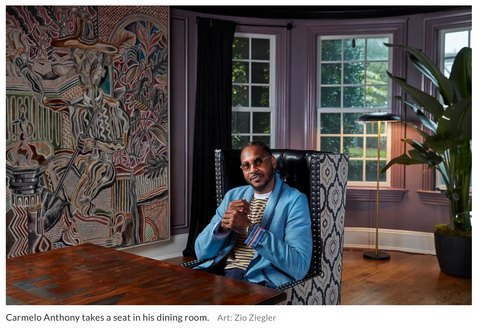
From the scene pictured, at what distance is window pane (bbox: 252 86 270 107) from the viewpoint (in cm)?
524

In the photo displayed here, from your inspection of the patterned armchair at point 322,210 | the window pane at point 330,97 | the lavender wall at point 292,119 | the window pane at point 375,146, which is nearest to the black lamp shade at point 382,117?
the lavender wall at point 292,119

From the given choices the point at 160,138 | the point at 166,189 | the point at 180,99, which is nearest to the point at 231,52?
the point at 180,99

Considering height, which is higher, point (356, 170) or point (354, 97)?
point (354, 97)

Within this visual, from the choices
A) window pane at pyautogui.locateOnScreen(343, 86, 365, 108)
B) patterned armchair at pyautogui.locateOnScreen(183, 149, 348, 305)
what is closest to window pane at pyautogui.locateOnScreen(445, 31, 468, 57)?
window pane at pyautogui.locateOnScreen(343, 86, 365, 108)

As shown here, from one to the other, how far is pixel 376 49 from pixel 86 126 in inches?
128

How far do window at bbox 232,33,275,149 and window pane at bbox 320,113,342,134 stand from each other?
584 millimetres

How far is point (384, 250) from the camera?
16.6 ft

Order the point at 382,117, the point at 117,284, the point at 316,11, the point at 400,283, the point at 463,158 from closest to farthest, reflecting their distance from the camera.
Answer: the point at 117,284, the point at 400,283, the point at 463,158, the point at 382,117, the point at 316,11

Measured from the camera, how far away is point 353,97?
526cm

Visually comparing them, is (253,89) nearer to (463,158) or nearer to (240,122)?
(240,122)

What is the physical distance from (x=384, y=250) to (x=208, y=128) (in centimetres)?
233

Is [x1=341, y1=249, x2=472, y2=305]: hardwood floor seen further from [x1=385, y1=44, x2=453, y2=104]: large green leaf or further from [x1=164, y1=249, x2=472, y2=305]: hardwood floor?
[x1=385, y1=44, x2=453, y2=104]: large green leaf

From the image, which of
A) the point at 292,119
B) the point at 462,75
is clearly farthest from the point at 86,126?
the point at 462,75

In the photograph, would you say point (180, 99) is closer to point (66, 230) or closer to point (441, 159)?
point (66, 230)
